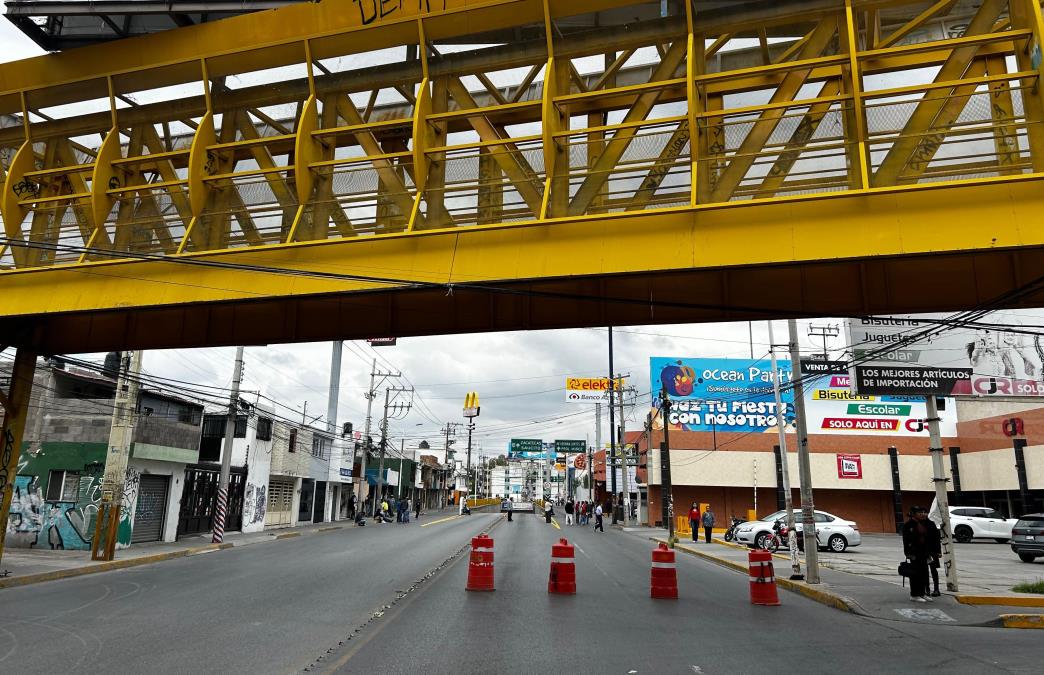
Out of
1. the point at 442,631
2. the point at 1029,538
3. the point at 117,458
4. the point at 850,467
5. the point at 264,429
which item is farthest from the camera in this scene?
the point at 850,467

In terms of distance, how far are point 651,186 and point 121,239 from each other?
1014 centimetres

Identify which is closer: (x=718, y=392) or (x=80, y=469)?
(x=80, y=469)

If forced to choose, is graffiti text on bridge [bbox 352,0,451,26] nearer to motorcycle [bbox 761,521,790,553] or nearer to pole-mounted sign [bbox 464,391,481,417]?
motorcycle [bbox 761,521,790,553]

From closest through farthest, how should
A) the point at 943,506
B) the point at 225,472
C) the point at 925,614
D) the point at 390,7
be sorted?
the point at 390,7, the point at 925,614, the point at 943,506, the point at 225,472

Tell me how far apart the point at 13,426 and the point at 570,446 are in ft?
225

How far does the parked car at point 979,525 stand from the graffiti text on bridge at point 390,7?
1220 inches

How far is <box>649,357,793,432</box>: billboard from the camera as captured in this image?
4888 centimetres

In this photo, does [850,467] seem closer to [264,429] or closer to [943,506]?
[943,506]

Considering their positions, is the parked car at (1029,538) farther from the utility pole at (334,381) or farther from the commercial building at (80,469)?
the utility pole at (334,381)

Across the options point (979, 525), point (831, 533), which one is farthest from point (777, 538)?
point (979, 525)

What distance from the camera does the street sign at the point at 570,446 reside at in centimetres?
8025

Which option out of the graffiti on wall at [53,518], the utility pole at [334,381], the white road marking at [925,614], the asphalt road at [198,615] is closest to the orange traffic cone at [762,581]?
the white road marking at [925,614]

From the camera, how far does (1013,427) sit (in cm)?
3253

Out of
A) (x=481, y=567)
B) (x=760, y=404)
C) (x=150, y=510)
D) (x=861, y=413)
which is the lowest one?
(x=481, y=567)
